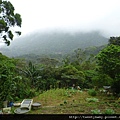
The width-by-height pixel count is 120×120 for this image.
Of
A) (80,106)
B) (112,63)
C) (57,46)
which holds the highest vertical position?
(112,63)

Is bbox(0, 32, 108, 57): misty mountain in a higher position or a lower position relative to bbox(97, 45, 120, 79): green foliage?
lower

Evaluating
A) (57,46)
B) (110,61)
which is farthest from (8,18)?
(57,46)

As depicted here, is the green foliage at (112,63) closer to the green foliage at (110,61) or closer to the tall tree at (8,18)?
the green foliage at (110,61)

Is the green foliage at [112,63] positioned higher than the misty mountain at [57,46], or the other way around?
the green foliage at [112,63]

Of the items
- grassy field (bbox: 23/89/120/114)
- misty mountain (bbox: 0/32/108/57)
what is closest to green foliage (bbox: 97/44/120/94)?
grassy field (bbox: 23/89/120/114)

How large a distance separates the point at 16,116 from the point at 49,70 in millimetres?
11496

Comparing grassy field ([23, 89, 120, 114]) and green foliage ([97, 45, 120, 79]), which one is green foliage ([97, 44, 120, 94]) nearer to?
green foliage ([97, 45, 120, 79])

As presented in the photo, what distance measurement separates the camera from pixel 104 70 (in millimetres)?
7270

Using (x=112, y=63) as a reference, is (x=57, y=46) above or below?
below

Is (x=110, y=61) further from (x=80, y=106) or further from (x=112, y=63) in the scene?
(x=80, y=106)

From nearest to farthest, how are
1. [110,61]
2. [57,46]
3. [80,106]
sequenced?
[80,106]
[110,61]
[57,46]

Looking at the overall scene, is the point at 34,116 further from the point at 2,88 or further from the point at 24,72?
the point at 24,72

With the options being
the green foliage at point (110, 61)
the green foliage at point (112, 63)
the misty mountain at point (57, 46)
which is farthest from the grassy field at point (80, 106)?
the misty mountain at point (57, 46)

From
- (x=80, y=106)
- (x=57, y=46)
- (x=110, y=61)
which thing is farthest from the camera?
(x=57, y=46)
